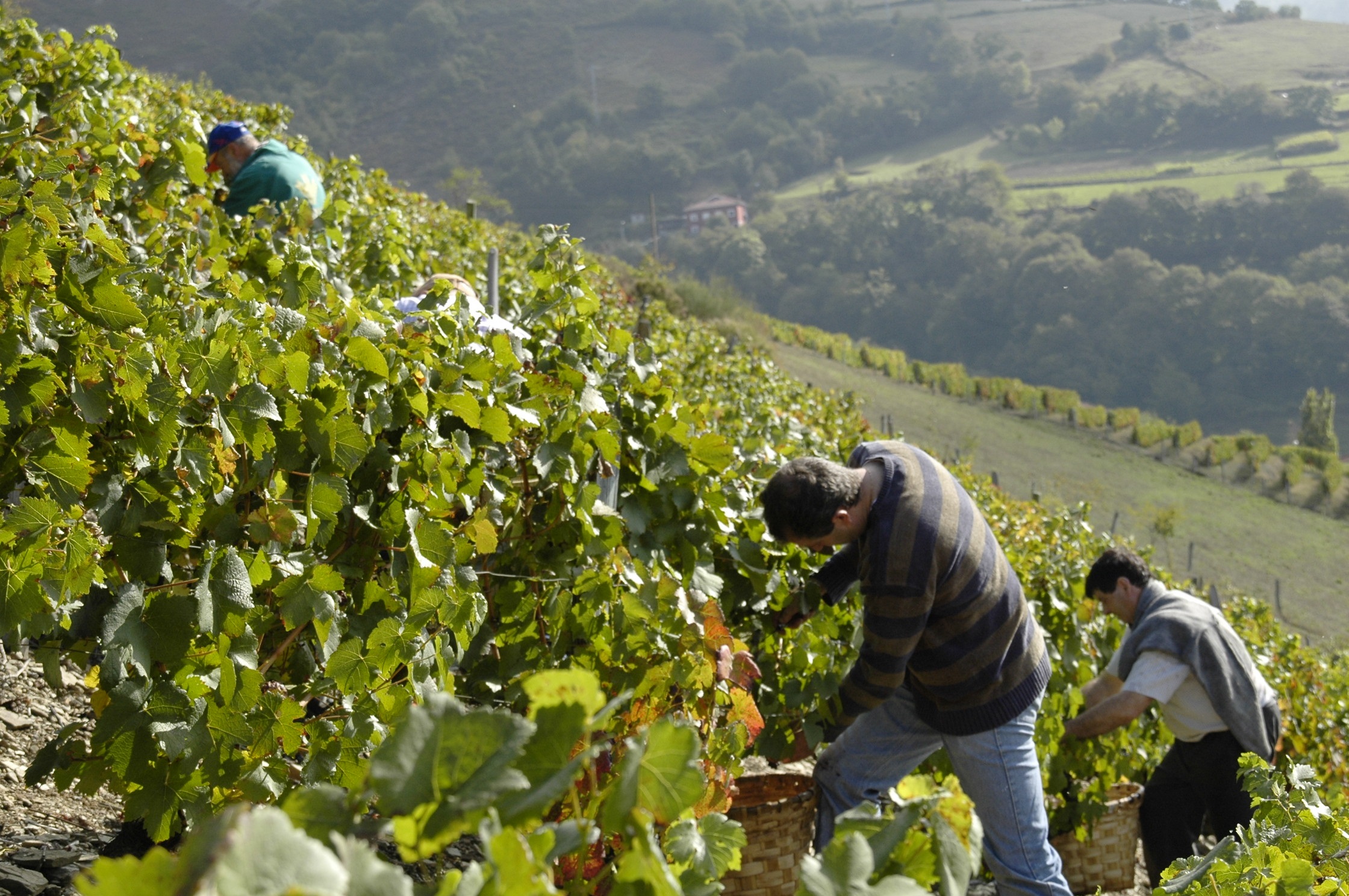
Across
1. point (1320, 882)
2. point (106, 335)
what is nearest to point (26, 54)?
→ point (106, 335)

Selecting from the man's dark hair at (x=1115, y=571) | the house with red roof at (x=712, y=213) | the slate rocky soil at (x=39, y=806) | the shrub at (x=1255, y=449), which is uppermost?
the slate rocky soil at (x=39, y=806)

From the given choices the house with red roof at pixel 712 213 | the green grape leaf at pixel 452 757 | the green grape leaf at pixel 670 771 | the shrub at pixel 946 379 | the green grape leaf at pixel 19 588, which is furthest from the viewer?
the house with red roof at pixel 712 213

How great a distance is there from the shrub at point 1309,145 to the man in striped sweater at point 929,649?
375 ft

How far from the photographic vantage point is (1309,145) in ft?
327

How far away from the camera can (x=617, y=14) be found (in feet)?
483

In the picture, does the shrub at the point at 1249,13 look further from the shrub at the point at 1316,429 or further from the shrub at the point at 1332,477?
the shrub at the point at 1332,477

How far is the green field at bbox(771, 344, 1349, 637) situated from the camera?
2212 centimetres

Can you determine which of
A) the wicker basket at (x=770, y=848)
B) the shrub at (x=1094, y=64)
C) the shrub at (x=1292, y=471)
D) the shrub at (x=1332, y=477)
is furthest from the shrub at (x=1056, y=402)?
the shrub at (x=1094, y=64)

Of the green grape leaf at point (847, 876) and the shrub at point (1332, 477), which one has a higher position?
the green grape leaf at point (847, 876)

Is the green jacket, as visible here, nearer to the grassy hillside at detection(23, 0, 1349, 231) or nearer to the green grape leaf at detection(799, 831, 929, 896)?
the green grape leaf at detection(799, 831, 929, 896)

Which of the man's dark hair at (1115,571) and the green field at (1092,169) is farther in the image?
the green field at (1092,169)

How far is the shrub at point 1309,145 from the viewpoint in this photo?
98.6 metres

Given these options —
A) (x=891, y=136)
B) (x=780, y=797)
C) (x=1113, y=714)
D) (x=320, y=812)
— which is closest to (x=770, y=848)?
(x=780, y=797)

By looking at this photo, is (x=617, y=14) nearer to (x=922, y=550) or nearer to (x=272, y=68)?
(x=272, y=68)
